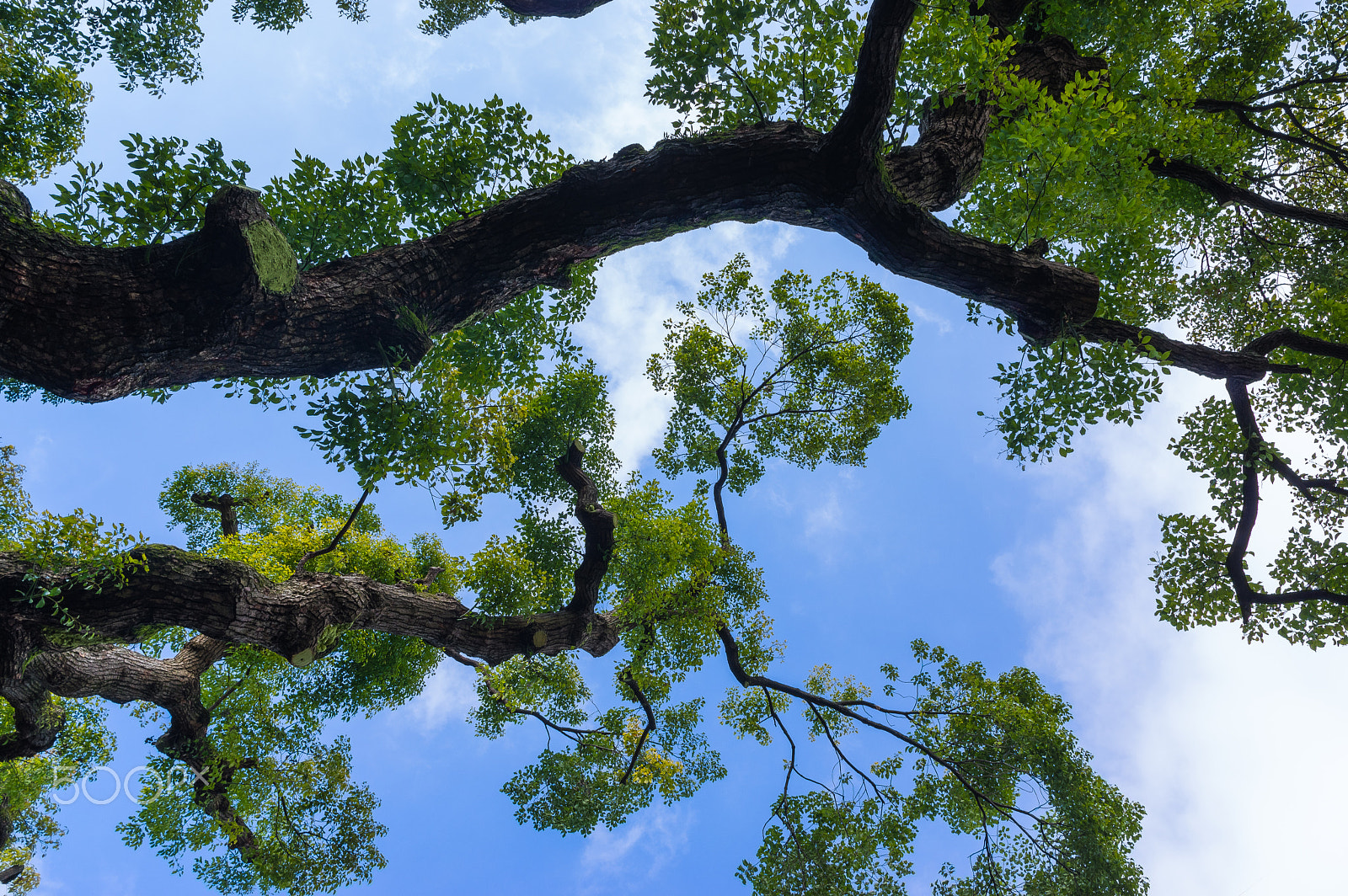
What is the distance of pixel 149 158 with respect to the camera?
18.2 feet

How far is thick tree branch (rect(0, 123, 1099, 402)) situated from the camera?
433cm

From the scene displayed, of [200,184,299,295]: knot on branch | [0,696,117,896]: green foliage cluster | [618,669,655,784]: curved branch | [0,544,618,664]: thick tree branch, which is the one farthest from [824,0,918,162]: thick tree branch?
[0,696,117,896]: green foliage cluster

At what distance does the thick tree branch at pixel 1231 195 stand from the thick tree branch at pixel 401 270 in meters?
5.06

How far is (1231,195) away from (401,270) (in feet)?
41.4

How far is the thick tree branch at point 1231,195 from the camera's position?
923 centimetres

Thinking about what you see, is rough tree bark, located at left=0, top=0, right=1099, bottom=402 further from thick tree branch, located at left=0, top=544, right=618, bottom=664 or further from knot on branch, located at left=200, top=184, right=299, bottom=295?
thick tree branch, located at left=0, top=544, right=618, bottom=664

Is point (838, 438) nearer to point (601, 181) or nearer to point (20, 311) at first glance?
point (601, 181)

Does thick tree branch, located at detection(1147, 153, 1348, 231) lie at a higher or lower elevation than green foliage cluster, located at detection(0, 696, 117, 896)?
higher

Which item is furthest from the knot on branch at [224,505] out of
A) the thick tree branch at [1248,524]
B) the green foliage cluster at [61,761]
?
the thick tree branch at [1248,524]

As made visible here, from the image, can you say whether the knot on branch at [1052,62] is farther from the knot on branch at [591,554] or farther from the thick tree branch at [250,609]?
the thick tree branch at [250,609]

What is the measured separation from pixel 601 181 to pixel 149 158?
13.6 ft

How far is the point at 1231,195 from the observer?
9781mm

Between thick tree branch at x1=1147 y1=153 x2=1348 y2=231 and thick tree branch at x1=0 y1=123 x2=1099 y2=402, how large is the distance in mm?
5061

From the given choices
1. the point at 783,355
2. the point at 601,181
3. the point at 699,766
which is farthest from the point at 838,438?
the point at 601,181
